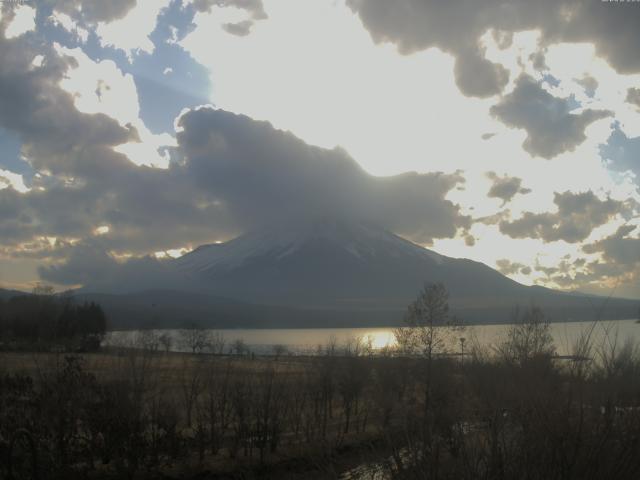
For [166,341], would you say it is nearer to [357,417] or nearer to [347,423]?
[357,417]

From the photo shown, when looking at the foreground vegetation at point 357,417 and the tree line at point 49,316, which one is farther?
the tree line at point 49,316

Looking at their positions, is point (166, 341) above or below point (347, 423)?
above

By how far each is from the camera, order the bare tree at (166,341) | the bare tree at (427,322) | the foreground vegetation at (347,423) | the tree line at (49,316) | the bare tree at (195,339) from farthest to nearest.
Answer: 1. the bare tree at (195,339)
2. the tree line at (49,316)
3. the bare tree at (166,341)
4. the bare tree at (427,322)
5. the foreground vegetation at (347,423)

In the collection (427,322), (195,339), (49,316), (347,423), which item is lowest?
(195,339)

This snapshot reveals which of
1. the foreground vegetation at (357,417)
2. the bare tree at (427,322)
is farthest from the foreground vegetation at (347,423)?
the bare tree at (427,322)

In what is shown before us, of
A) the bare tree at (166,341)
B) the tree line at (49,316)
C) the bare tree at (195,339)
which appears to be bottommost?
the bare tree at (195,339)

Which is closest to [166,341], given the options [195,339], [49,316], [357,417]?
[357,417]

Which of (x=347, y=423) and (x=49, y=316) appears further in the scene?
(x=49, y=316)

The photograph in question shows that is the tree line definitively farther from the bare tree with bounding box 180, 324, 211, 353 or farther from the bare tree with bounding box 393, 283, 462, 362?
the bare tree with bounding box 393, 283, 462, 362

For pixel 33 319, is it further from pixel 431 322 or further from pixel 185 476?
pixel 185 476

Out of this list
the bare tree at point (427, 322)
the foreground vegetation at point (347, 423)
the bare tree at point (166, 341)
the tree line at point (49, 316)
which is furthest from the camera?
the tree line at point (49, 316)

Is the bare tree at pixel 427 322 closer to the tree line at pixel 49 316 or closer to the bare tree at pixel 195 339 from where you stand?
the tree line at pixel 49 316

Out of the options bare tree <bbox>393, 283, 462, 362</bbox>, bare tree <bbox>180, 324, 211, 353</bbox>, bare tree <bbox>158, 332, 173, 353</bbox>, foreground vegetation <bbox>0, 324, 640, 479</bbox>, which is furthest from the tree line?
bare tree <bbox>393, 283, 462, 362</bbox>

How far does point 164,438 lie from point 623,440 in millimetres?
17696
